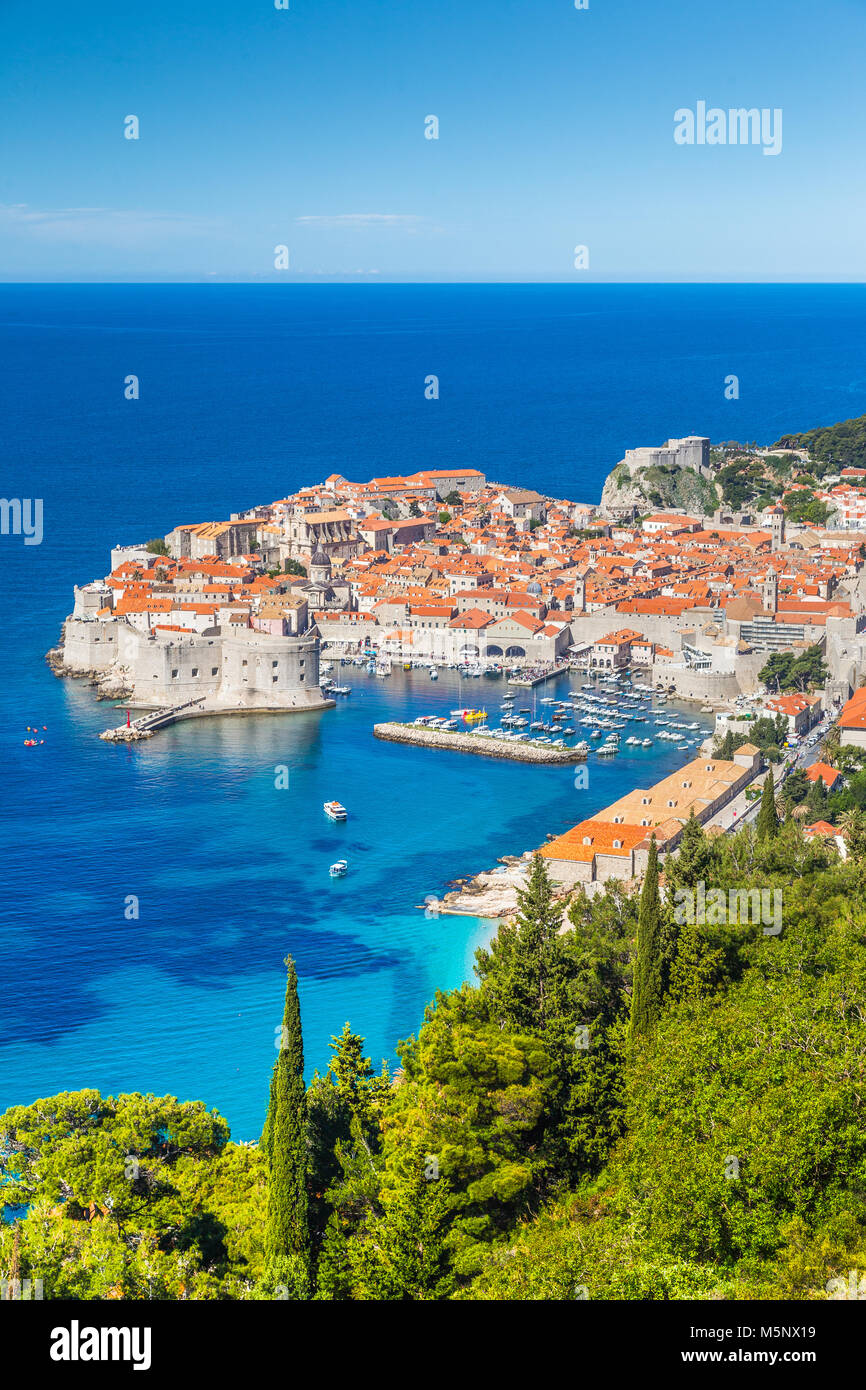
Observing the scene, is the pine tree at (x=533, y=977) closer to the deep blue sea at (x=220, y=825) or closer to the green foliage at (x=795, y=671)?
the deep blue sea at (x=220, y=825)

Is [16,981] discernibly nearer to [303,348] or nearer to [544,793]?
[544,793]

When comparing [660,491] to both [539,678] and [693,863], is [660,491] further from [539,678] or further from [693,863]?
[693,863]

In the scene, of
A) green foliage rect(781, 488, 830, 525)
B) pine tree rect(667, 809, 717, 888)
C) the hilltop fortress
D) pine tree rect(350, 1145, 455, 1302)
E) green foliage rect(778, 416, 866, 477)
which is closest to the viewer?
pine tree rect(350, 1145, 455, 1302)

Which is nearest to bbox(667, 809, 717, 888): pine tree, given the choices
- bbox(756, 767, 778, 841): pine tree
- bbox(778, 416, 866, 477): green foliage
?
bbox(756, 767, 778, 841): pine tree

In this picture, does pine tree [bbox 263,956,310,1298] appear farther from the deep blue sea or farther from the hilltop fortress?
the hilltop fortress

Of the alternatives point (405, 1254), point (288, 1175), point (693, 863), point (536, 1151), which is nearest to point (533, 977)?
point (536, 1151)

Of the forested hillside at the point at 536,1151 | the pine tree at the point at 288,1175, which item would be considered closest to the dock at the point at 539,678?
the forested hillside at the point at 536,1151
